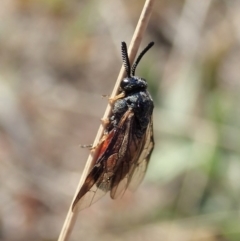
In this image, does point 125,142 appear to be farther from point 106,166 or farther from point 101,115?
point 101,115

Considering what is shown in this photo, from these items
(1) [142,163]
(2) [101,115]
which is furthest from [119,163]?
(2) [101,115]

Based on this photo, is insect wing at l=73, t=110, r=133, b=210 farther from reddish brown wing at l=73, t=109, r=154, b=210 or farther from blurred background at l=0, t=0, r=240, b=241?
blurred background at l=0, t=0, r=240, b=241

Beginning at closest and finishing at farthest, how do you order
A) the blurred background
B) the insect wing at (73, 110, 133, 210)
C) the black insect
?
the insect wing at (73, 110, 133, 210)
the black insect
the blurred background

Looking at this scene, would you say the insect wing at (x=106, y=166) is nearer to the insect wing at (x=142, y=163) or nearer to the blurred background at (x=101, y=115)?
the insect wing at (x=142, y=163)

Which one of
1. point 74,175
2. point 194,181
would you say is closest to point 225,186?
point 194,181

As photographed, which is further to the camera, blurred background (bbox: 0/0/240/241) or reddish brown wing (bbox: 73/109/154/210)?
blurred background (bbox: 0/0/240/241)

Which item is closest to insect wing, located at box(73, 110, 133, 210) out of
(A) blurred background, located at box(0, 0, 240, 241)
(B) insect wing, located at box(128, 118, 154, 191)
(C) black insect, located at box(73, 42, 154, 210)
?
(C) black insect, located at box(73, 42, 154, 210)

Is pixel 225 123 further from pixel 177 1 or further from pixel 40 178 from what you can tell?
pixel 177 1
